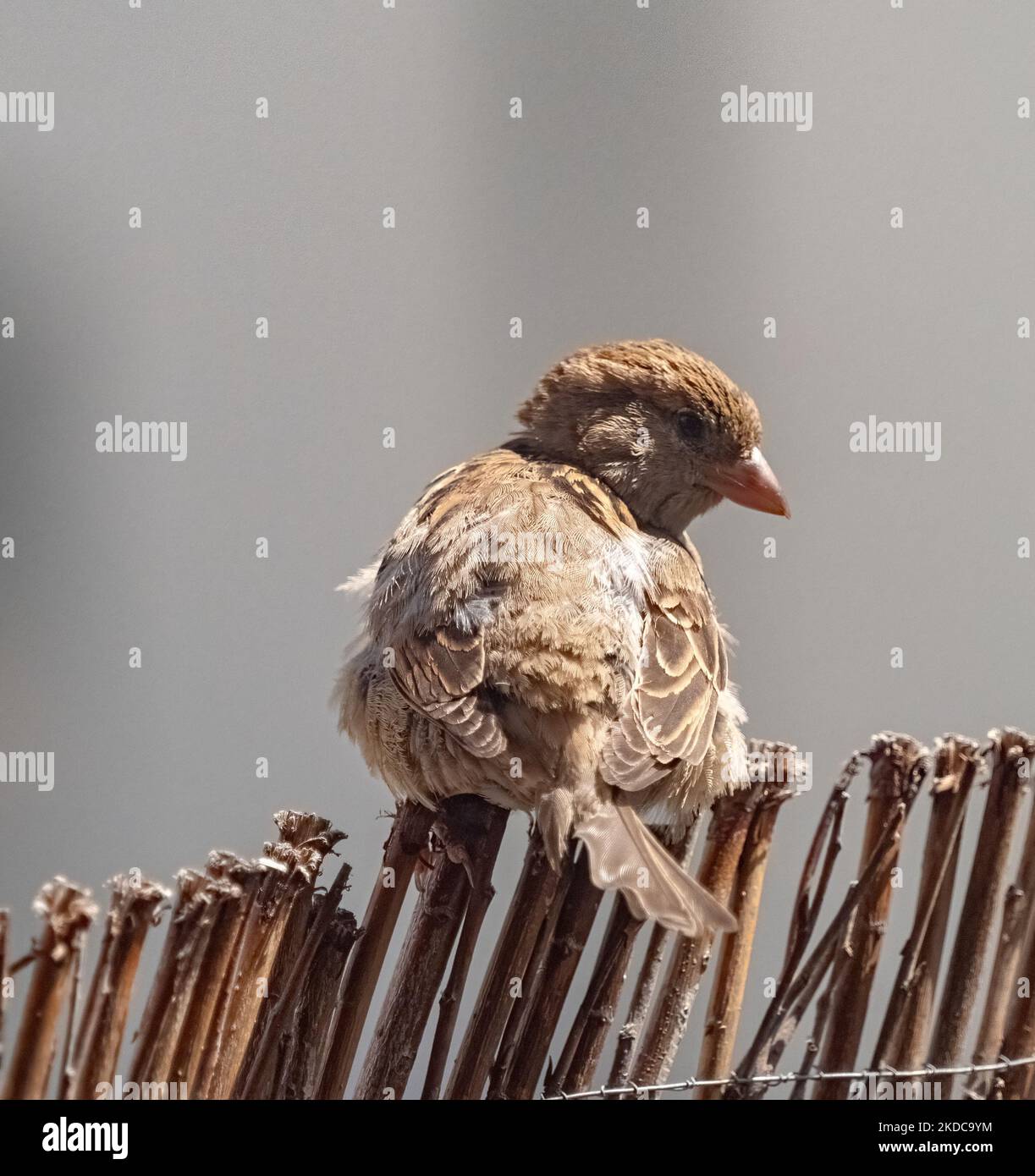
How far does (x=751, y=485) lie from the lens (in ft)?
11.2

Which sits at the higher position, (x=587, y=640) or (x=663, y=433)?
(x=663, y=433)

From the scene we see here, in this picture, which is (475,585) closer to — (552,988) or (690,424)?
(552,988)

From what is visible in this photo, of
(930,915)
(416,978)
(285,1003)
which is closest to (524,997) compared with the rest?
(416,978)

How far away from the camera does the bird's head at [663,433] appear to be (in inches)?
134

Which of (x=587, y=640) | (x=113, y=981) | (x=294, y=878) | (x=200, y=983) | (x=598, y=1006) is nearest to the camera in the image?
(x=113, y=981)

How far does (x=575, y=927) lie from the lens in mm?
2428

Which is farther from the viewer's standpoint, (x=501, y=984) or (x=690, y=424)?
(x=690, y=424)

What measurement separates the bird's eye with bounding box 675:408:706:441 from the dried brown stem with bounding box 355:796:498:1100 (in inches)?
57.6

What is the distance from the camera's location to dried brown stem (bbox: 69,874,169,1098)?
1864 millimetres

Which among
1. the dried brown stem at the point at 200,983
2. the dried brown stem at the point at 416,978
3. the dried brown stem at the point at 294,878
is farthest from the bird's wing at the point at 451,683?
the dried brown stem at the point at 200,983

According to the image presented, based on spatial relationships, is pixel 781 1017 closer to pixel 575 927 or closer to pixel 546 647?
pixel 575 927

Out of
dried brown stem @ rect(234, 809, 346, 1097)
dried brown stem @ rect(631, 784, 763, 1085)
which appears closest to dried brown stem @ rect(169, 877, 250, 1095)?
dried brown stem @ rect(234, 809, 346, 1097)

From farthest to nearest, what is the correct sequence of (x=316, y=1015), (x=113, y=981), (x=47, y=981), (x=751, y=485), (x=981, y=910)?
(x=751, y=485), (x=981, y=910), (x=316, y=1015), (x=113, y=981), (x=47, y=981)

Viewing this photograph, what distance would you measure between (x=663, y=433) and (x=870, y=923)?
1495 millimetres
